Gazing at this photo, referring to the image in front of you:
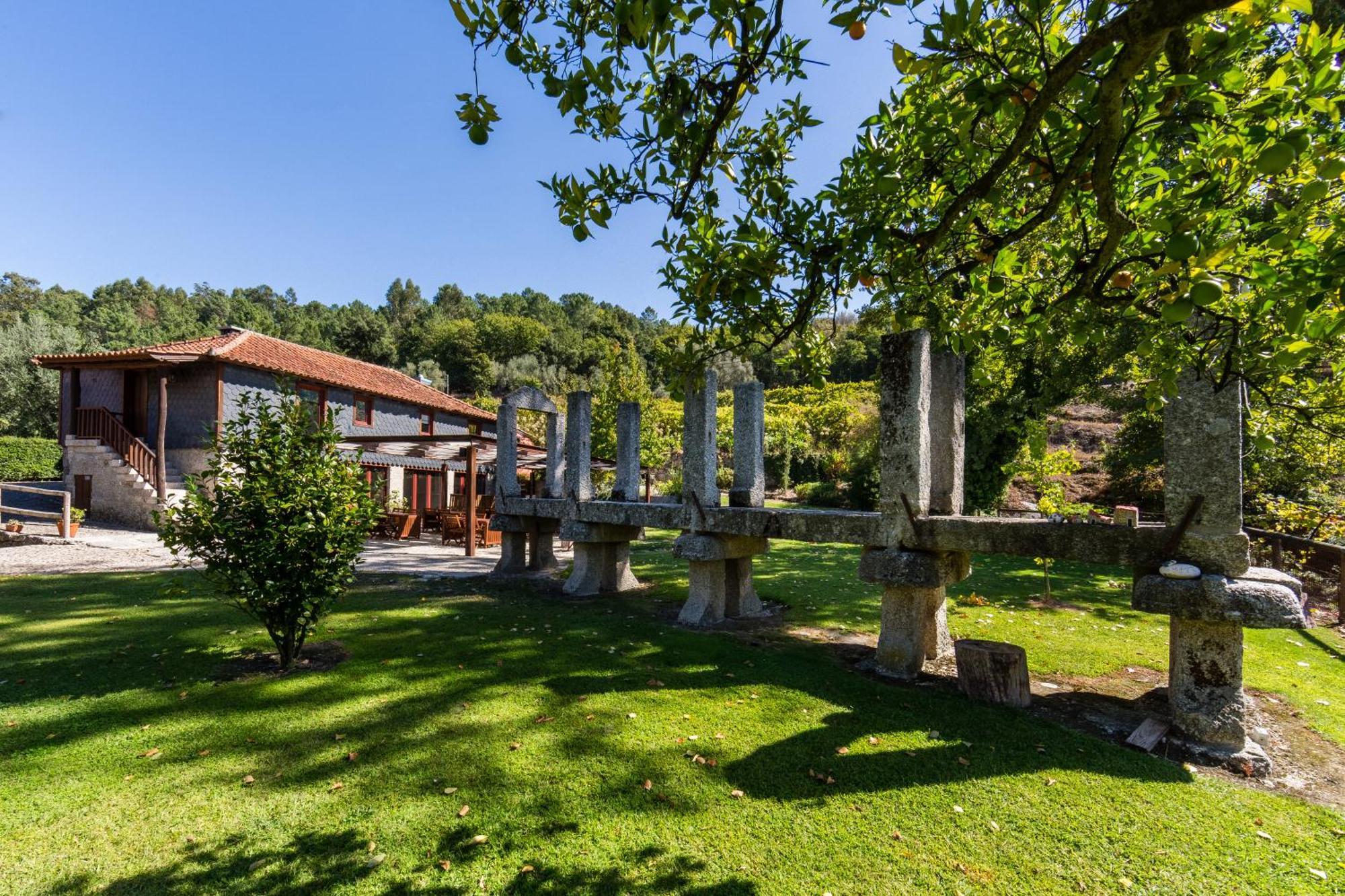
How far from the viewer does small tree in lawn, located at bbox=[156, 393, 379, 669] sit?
5254mm

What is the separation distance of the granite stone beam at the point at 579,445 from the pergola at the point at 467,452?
17.5 feet

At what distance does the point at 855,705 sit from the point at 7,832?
530 cm

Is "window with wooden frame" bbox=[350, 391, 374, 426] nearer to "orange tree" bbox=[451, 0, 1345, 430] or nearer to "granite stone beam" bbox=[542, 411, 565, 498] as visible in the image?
"granite stone beam" bbox=[542, 411, 565, 498]

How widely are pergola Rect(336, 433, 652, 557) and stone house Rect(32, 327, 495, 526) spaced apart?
63 cm

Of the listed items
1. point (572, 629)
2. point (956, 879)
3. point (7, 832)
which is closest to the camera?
point (956, 879)

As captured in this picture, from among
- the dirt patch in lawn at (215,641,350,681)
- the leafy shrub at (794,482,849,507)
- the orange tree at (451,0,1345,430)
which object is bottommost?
the dirt patch in lawn at (215,641,350,681)

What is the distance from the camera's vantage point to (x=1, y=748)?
4066 mm

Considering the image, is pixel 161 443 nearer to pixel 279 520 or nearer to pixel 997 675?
pixel 279 520

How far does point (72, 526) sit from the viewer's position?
15.4 metres

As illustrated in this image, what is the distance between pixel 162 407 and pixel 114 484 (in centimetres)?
355

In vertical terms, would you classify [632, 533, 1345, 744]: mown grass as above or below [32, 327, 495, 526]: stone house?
below

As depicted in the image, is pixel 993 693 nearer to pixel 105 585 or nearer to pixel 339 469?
pixel 339 469

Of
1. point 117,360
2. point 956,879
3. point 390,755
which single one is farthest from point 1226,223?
point 117,360

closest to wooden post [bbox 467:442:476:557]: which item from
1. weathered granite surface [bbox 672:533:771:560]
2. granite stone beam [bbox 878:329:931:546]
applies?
weathered granite surface [bbox 672:533:771:560]
